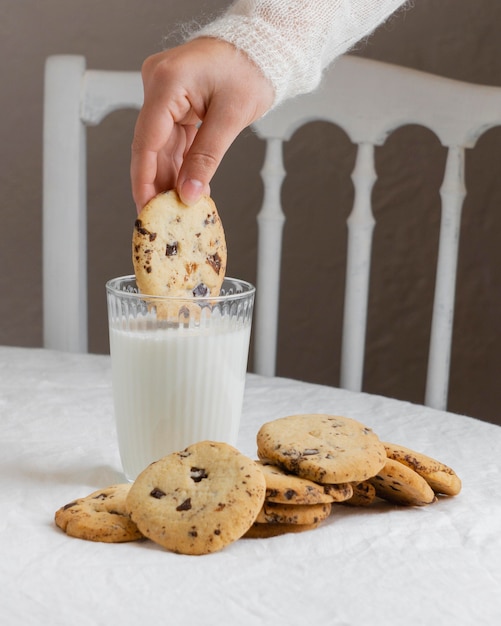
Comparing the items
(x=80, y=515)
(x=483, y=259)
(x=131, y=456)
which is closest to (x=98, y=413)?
(x=131, y=456)

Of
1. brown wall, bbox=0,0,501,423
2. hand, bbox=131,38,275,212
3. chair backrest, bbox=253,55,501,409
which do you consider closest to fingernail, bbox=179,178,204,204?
hand, bbox=131,38,275,212

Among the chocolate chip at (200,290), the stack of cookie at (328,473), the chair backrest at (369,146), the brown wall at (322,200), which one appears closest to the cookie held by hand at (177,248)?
the chocolate chip at (200,290)

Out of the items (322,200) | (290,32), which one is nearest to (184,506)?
(290,32)

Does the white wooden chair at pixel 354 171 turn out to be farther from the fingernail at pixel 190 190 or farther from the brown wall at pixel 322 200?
the brown wall at pixel 322 200

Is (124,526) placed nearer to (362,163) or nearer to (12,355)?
(12,355)

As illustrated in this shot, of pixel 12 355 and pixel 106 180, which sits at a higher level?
pixel 106 180

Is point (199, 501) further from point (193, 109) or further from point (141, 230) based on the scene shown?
point (193, 109)
